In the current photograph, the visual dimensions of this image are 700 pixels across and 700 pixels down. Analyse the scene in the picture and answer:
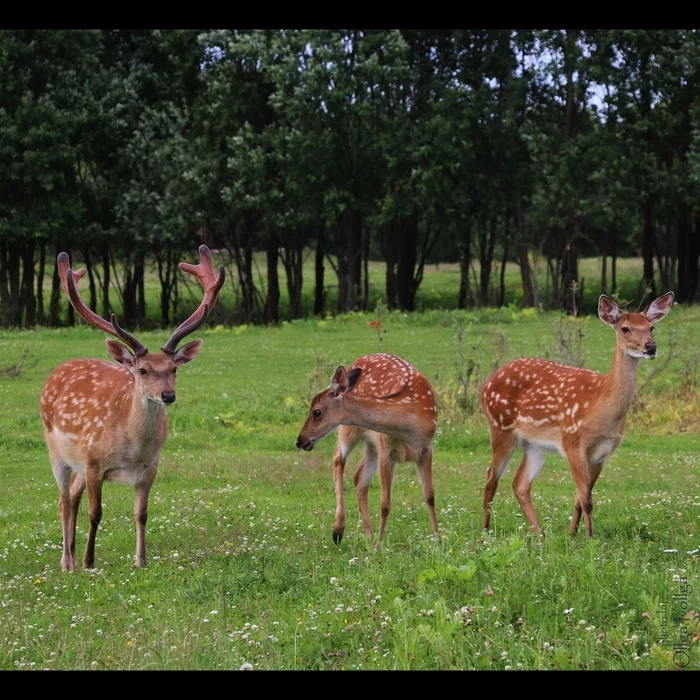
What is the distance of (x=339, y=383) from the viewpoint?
945 cm

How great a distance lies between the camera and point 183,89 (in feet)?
125

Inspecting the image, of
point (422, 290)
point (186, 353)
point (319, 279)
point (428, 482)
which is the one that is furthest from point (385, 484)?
point (422, 290)

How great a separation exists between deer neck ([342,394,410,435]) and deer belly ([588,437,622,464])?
1.49 metres

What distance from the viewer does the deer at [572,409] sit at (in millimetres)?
9180

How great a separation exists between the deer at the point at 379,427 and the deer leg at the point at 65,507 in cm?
190

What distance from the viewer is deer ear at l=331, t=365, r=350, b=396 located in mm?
9391

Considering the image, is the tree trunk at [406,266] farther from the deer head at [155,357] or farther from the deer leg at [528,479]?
the deer head at [155,357]

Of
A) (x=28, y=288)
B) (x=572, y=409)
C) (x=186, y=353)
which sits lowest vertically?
(x=28, y=288)

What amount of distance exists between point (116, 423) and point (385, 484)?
7.31ft

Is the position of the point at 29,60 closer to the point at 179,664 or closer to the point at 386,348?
the point at 386,348

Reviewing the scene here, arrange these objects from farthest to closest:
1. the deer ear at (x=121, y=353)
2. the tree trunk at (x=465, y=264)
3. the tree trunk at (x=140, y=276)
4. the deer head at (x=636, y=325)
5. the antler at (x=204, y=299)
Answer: the tree trunk at (x=140, y=276)
the tree trunk at (x=465, y=264)
the deer head at (x=636, y=325)
the deer ear at (x=121, y=353)
the antler at (x=204, y=299)

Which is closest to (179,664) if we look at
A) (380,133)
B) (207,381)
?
(207,381)

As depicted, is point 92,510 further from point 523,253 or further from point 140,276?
point 140,276

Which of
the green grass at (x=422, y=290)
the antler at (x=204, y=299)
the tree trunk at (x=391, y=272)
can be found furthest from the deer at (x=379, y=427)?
the green grass at (x=422, y=290)
